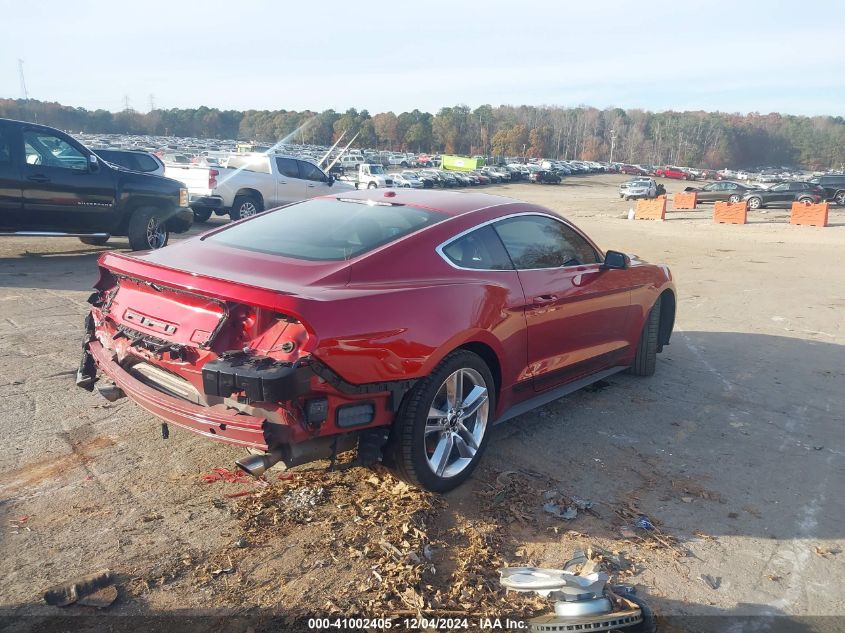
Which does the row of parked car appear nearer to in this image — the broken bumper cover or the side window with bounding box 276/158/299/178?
Result: the side window with bounding box 276/158/299/178

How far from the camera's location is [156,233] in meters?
11.4

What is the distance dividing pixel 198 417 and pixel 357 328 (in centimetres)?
85

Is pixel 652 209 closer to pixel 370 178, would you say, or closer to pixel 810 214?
pixel 810 214

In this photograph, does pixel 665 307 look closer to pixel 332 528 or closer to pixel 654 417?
pixel 654 417

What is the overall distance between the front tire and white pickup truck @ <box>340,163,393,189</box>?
3549 centimetres

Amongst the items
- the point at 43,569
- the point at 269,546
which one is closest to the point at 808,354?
the point at 269,546

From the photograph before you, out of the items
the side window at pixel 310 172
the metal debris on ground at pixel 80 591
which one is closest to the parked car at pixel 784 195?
the side window at pixel 310 172

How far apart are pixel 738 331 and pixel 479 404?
5.51 meters

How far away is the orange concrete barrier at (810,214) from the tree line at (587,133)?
93529mm

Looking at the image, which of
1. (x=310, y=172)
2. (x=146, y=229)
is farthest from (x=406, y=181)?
(x=146, y=229)

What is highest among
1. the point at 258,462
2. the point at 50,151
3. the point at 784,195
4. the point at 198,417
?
the point at 50,151

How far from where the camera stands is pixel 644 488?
13.3ft

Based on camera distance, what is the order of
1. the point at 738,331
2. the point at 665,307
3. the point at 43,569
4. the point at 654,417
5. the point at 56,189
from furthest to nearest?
the point at 56,189 < the point at 738,331 < the point at 665,307 < the point at 654,417 < the point at 43,569

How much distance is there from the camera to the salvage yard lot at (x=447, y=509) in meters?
2.92
